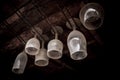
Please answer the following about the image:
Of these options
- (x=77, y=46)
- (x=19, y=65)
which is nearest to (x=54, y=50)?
(x=77, y=46)

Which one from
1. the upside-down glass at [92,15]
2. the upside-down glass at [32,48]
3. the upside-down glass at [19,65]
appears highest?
the upside-down glass at [92,15]

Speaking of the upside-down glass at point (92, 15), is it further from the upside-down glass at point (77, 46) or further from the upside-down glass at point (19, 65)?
the upside-down glass at point (19, 65)

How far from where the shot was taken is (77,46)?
1.43 meters

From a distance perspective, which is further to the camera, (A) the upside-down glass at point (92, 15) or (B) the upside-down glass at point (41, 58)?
(B) the upside-down glass at point (41, 58)

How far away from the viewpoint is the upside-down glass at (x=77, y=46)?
1.42m

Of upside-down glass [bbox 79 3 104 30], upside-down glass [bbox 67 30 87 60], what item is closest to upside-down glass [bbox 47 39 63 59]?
upside-down glass [bbox 67 30 87 60]

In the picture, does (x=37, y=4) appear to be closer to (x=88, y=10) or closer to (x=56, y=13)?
(x=56, y=13)

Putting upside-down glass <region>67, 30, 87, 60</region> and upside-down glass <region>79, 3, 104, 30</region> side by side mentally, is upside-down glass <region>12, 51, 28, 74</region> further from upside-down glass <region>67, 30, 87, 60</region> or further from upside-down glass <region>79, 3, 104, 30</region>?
upside-down glass <region>79, 3, 104, 30</region>

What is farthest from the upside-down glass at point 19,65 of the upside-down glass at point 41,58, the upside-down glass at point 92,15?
the upside-down glass at point 92,15

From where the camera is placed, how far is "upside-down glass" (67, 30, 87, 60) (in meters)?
1.42

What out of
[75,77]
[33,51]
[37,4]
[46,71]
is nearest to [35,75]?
[46,71]

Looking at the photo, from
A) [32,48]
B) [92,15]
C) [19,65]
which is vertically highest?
[92,15]

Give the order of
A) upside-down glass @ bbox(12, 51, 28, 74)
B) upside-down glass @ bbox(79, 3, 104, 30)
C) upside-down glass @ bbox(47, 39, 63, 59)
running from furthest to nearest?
upside-down glass @ bbox(12, 51, 28, 74) < upside-down glass @ bbox(47, 39, 63, 59) < upside-down glass @ bbox(79, 3, 104, 30)

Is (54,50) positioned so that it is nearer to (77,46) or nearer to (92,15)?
(77,46)
